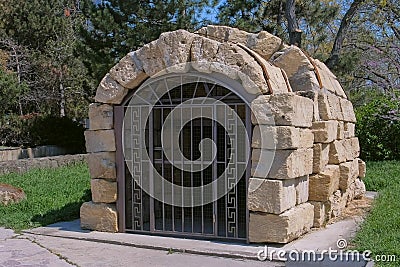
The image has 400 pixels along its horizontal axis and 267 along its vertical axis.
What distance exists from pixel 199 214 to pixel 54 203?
8.38 feet

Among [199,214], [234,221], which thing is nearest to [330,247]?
[234,221]

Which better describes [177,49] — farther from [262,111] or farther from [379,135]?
[379,135]

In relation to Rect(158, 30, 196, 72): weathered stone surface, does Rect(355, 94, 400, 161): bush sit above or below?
below

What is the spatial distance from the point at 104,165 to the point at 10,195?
108 inches

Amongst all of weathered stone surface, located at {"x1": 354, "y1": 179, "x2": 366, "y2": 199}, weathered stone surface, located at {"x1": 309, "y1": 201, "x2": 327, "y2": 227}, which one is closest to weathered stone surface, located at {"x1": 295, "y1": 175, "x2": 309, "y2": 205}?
weathered stone surface, located at {"x1": 309, "y1": 201, "x2": 327, "y2": 227}

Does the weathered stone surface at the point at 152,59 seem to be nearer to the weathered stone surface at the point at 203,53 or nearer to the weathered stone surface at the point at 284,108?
the weathered stone surface at the point at 203,53

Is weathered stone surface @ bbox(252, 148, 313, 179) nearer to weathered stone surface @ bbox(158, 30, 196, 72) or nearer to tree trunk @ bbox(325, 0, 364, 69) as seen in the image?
weathered stone surface @ bbox(158, 30, 196, 72)

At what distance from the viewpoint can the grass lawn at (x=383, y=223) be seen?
17.3 feet

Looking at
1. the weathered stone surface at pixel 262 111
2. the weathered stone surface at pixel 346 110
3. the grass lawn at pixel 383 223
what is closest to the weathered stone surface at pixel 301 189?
the grass lawn at pixel 383 223

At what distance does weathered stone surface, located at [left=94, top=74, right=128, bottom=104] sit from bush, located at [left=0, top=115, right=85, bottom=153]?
10.8m

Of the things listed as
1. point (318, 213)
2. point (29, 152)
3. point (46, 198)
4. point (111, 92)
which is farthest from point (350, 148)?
point (29, 152)

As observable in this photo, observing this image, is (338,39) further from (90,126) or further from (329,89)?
(90,126)

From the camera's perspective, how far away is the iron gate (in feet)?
20.9

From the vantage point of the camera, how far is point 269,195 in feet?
18.8
